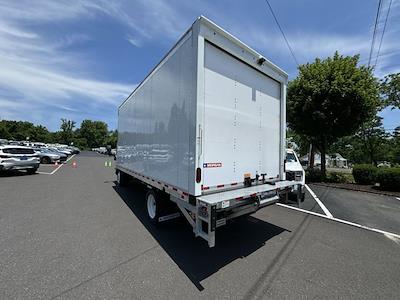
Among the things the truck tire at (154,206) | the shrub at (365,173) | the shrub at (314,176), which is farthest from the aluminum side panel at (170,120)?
the shrub at (365,173)

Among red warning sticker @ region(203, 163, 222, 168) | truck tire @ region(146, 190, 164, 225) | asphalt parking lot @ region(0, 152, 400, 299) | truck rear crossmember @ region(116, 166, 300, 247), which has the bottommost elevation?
asphalt parking lot @ region(0, 152, 400, 299)

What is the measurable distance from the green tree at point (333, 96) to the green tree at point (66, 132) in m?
107

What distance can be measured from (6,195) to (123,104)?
212 inches

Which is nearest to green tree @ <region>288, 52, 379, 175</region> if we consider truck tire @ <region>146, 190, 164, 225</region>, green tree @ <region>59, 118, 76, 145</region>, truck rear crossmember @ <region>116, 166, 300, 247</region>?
truck rear crossmember @ <region>116, 166, 300, 247</region>

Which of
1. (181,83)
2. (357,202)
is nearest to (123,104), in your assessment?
(181,83)

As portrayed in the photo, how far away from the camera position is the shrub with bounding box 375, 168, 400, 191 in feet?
36.4

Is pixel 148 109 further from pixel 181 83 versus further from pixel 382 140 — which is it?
pixel 382 140

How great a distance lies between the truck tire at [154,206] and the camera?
521cm

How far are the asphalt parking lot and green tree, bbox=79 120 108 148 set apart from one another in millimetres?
115826

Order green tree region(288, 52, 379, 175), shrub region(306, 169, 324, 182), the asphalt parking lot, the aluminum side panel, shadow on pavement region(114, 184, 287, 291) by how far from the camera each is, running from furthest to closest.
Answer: shrub region(306, 169, 324, 182) → green tree region(288, 52, 379, 175) → the aluminum side panel → shadow on pavement region(114, 184, 287, 291) → the asphalt parking lot

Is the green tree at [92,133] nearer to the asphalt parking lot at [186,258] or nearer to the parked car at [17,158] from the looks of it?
the parked car at [17,158]

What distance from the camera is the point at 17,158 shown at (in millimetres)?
14117

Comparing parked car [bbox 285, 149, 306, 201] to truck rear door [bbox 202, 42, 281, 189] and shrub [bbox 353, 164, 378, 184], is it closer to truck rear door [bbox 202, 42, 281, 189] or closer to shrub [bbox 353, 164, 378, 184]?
truck rear door [bbox 202, 42, 281, 189]

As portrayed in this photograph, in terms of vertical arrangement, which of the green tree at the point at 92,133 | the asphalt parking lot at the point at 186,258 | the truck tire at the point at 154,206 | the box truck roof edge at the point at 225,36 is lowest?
the asphalt parking lot at the point at 186,258
